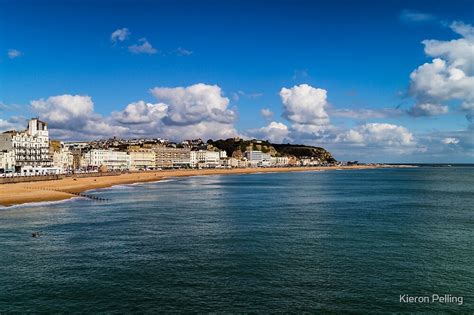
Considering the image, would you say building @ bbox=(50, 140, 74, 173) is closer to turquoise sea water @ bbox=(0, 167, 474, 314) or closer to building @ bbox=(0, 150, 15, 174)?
building @ bbox=(0, 150, 15, 174)

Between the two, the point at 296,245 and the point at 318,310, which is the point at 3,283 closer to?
the point at 318,310

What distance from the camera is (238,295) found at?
68.6 feet

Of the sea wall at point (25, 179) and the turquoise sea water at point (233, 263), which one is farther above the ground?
the sea wall at point (25, 179)

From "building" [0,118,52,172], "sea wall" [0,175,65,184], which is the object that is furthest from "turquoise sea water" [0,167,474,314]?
"building" [0,118,52,172]

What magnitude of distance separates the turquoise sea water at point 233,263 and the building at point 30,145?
95912 mm

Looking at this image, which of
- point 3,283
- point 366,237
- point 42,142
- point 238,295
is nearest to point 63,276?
point 3,283

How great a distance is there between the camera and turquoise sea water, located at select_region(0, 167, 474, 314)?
66.4 feet

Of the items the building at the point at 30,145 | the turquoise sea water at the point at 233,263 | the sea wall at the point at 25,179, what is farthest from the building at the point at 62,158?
the turquoise sea water at the point at 233,263

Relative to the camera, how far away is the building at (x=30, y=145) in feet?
431

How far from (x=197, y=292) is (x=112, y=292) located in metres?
3.97

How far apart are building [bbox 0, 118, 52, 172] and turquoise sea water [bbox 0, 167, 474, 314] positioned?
95912mm

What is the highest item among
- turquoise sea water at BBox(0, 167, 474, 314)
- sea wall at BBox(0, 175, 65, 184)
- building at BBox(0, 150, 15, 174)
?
building at BBox(0, 150, 15, 174)

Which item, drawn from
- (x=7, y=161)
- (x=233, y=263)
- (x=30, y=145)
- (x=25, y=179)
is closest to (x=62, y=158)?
(x=30, y=145)

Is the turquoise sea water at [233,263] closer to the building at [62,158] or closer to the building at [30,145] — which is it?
the building at [30,145]
